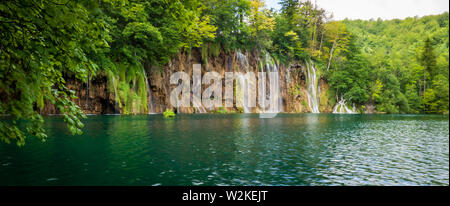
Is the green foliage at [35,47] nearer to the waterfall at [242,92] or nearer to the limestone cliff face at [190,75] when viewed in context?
the limestone cliff face at [190,75]

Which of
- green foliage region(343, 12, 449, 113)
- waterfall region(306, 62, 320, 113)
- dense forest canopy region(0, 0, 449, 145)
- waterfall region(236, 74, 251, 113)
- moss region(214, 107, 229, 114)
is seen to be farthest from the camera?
green foliage region(343, 12, 449, 113)

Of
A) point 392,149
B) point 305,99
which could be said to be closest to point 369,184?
point 392,149

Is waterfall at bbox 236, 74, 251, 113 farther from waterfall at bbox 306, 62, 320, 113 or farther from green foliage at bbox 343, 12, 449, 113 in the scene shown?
green foliage at bbox 343, 12, 449, 113

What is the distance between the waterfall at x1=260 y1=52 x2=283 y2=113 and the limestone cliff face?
1006 millimetres

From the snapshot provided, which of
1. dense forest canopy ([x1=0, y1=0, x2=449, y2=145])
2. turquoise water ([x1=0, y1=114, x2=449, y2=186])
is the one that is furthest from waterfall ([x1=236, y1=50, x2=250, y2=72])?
turquoise water ([x1=0, y1=114, x2=449, y2=186])

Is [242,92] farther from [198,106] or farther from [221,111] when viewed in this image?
[198,106]

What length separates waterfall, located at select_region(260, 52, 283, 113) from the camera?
5209 centimetres

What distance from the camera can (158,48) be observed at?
36500mm

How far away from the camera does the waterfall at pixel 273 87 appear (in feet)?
171

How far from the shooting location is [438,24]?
113 metres

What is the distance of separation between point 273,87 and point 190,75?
1706 cm
